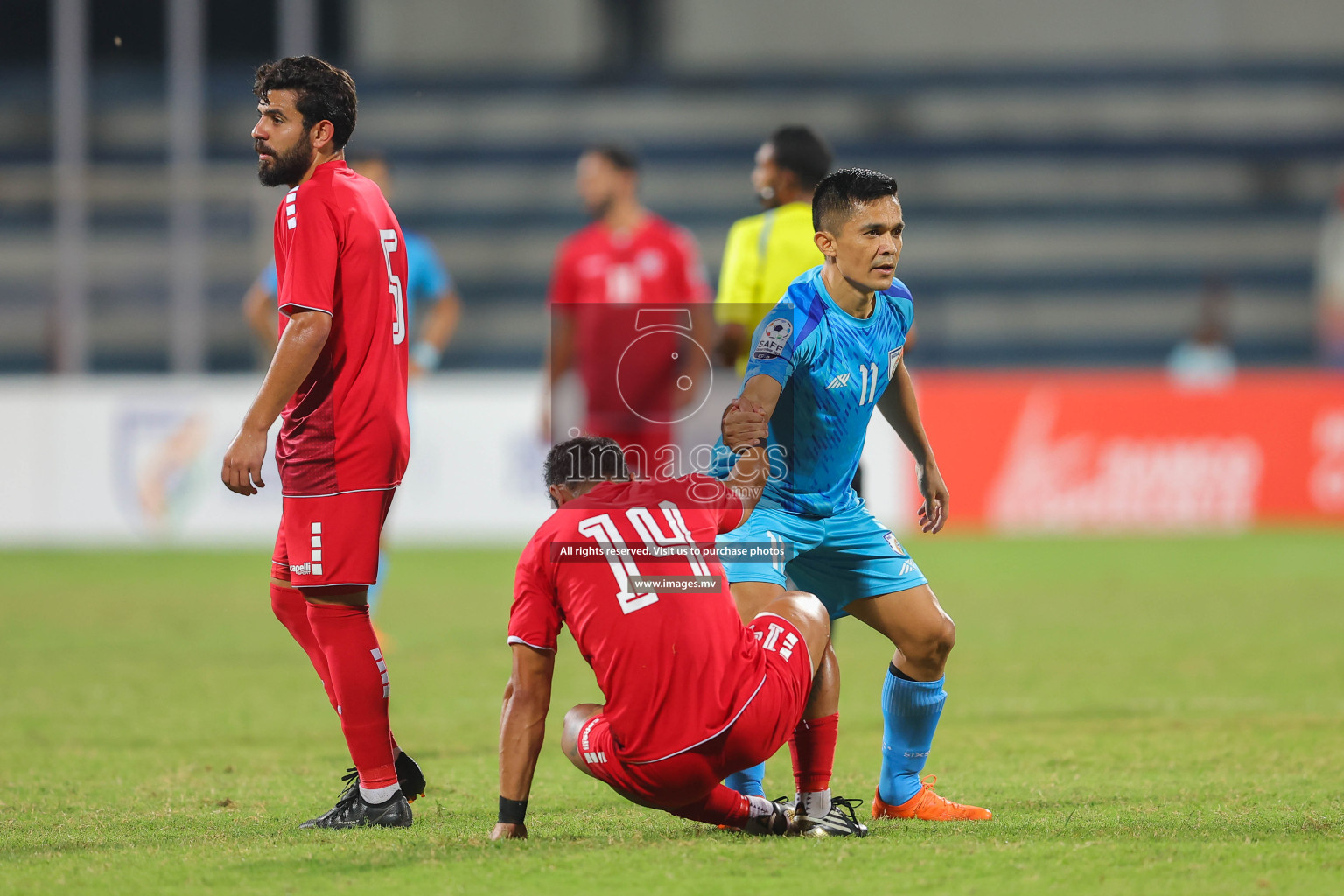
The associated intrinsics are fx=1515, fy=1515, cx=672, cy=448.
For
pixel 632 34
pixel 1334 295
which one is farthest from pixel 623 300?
pixel 632 34

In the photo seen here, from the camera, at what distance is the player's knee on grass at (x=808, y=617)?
388cm

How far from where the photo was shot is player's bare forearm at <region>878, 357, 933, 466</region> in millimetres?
4500

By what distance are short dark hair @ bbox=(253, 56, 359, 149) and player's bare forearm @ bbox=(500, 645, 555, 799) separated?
5.07 ft

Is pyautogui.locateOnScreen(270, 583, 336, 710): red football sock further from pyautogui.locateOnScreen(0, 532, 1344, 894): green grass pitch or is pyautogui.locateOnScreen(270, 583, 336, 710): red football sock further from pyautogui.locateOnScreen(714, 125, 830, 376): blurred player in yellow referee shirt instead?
pyautogui.locateOnScreen(714, 125, 830, 376): blurred player in yellow referee shirt

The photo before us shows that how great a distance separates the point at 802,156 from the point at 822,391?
1464mm

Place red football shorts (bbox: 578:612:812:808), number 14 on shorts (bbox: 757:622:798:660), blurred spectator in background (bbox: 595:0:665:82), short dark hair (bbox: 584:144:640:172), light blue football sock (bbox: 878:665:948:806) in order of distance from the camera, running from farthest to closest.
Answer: blurred spectator in background (bbox: 595:0:665:82), short dark hair (bbox: 584:144:640:172), light blue football sock (bbox: 878:665:948:806), number 14 on shorts (bbox: 757:622:798:660), red football shorts (bbox: 578:612:812:808)

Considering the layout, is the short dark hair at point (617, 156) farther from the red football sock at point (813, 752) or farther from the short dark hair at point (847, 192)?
the red football sock at point (813, 752)

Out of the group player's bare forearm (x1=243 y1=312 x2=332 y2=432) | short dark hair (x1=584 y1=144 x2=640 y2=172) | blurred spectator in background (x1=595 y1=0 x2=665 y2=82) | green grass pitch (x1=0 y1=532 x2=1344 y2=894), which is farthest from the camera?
blurred spectator in background (x1=595 y1=0 x2=665 y2=82)

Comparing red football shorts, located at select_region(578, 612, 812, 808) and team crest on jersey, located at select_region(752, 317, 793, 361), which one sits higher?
team crest on jersey, located at select_region(752, 317, 793, 361)

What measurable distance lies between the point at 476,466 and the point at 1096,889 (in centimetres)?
995

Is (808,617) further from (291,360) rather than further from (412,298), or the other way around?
(412,298)

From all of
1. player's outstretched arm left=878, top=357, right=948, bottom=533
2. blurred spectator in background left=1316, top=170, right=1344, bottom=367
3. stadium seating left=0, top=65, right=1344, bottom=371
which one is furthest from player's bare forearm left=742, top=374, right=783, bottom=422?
stadium seating left=0, top=65, right=1344, bottom=371

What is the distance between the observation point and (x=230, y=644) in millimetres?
7992

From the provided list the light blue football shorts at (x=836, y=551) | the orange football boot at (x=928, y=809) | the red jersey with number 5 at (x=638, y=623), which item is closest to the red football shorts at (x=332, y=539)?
the red jersey with number 5 at (x=638, y=623)
